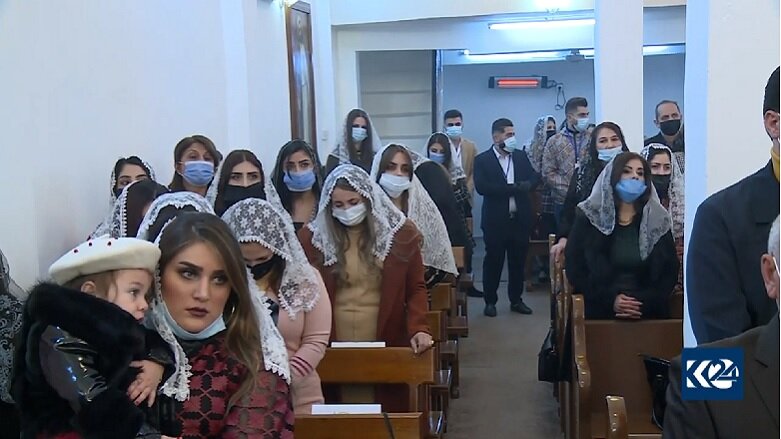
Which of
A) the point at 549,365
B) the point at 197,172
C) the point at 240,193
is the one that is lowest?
the point at 549,365

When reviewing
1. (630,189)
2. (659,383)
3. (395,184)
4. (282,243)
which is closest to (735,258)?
(659,383)

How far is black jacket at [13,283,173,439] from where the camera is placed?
1971mm

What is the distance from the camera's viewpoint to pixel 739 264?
247 cm

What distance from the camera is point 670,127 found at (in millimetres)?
7145

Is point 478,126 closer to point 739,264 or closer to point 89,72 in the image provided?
point 89,72

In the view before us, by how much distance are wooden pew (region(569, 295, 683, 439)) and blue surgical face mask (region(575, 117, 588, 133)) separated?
4.40 m

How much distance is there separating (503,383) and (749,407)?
4.74 meters

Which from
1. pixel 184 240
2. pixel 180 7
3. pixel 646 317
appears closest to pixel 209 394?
pixel 184 240

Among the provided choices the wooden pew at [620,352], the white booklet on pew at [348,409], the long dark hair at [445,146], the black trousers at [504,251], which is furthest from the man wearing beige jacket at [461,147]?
the white booklet on pew at [348,409]

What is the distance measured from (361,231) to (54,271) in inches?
81.6

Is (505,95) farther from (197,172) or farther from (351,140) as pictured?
(197,172)

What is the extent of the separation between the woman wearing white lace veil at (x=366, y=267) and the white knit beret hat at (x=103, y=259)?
1.84 metres

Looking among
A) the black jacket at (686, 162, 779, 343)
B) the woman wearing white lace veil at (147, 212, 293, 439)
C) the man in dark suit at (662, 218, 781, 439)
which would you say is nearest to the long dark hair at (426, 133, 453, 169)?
the black jacket at (686, 162, 779, 343)

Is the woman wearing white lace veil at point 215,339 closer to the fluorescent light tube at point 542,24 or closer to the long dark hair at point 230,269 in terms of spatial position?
the long dark hair at point 230,269
